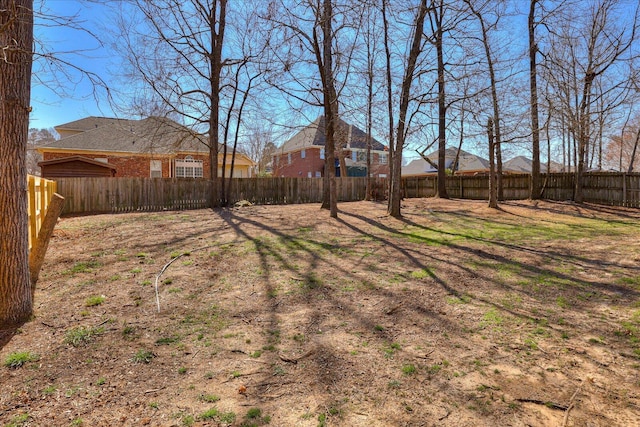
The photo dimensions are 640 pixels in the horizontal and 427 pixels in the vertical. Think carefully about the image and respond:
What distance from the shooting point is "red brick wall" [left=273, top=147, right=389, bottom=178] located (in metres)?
34.2

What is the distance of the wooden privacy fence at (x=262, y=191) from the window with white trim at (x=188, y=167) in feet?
26.9

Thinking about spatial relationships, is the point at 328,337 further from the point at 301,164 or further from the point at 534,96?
the point at 301,164

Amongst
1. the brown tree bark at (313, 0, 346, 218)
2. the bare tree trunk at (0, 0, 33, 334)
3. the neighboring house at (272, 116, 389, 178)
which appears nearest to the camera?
the bare tree trunk at (0, 0, 33, 334)

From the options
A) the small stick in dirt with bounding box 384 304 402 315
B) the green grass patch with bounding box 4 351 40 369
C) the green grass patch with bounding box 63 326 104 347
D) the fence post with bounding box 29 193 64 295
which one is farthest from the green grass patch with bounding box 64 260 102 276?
the small stick in dirt with bounding box 384 304 402 315

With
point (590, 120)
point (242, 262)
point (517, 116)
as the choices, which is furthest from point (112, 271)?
point (590, 120)

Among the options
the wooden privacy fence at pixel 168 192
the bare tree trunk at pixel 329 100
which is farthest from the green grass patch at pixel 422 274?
the wooden privacy fence at pixel 168 192

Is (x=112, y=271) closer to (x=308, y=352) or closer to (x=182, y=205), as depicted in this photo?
(x=308, y=352)

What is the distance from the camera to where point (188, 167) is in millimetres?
23141

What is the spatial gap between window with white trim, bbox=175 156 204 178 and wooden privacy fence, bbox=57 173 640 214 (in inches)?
323

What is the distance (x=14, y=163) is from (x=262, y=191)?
45.0 ft

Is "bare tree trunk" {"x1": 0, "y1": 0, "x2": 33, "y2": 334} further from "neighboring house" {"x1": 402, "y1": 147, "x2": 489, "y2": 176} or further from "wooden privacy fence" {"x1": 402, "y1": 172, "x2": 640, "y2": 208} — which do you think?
"neighboring house" {"x1": 402, "y1": 147, "x2": 489, "y2": 176}

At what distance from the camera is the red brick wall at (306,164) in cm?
3416

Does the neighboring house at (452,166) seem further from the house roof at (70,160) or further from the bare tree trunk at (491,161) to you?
the house roof at (70,160)

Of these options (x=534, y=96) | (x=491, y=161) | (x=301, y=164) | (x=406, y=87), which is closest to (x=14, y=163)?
(x=406, y=87)
